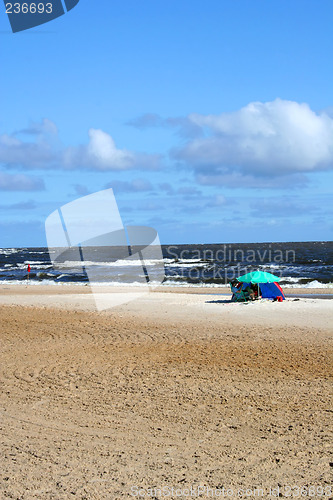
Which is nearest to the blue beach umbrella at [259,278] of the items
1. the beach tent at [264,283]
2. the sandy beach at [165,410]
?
the beach tent at [264,283]

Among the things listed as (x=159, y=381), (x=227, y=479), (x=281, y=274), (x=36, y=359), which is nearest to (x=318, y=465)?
(x=227, y=479)

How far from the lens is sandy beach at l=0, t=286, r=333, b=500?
4.70 m

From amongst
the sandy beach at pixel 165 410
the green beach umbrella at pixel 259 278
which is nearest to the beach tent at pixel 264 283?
the green beach umbrella at pixel 259 278

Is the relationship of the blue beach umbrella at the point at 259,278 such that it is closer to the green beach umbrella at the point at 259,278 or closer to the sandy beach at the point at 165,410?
the green beach umbrella at the point at 259,278

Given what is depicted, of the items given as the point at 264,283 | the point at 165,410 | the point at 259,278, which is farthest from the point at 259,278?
the point at 165,410

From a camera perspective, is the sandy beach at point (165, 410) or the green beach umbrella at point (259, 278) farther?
the green beach umbrella at point (259, 278)

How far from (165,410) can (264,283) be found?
36.4ft

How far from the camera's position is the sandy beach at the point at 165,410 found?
4.70 meters

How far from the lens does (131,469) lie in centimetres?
490

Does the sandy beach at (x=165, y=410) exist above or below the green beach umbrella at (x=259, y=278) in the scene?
below

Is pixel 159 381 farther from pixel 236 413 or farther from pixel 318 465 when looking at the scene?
pixel 318 465

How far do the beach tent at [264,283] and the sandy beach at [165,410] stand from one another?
3261 mm

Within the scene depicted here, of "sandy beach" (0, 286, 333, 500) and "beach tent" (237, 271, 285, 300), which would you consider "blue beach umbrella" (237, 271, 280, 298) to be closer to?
"beach tent" (237, 271, 285, 300)

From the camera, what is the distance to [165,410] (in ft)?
Result: 21.5
